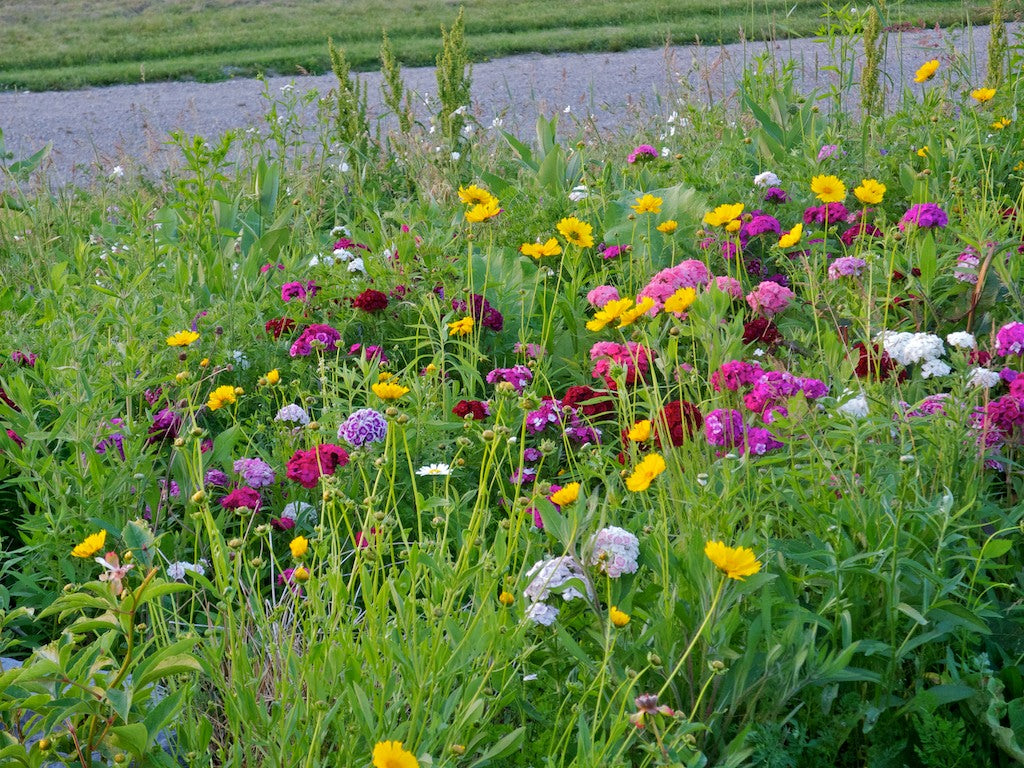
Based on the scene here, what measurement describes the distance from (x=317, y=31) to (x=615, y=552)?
33.5 ft

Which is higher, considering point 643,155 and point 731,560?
point 643,155

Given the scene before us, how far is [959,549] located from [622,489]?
2.32 feet

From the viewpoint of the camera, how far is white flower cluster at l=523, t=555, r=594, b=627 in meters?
1.52

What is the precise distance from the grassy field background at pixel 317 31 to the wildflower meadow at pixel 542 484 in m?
5.91

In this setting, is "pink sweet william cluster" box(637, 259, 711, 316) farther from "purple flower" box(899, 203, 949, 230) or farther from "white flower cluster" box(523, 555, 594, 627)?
"white flower cluster" box(523, 555, 594, 627)

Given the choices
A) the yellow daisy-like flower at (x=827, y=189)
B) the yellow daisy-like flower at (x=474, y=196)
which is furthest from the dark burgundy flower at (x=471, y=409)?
the yellow daisy-like flower at (x=827, y=189)

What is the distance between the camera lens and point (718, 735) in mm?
1524

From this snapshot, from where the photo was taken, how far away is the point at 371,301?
2.83 meters

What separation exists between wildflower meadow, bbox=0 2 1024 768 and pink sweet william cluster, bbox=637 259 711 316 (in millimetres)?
13

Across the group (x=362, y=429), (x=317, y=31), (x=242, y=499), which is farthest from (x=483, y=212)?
(x=317, y=31)

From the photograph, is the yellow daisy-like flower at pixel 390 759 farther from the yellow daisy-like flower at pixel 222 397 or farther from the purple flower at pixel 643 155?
the purple flower at pixel 643 155

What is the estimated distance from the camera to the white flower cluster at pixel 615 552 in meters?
1.53

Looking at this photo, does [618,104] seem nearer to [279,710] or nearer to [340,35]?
[340,35]

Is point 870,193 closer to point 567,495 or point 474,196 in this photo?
point 474,196
